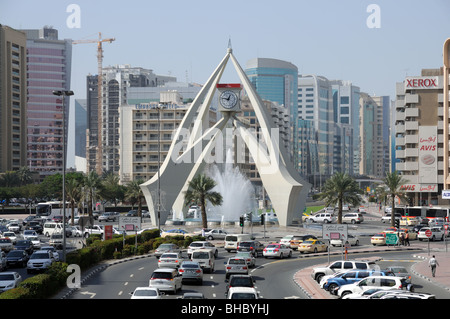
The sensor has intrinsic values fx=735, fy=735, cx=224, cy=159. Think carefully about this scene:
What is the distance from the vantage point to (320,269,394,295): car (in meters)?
33.6

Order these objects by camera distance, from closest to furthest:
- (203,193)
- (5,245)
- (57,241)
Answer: (5,245)
(57,241)
(203,193)

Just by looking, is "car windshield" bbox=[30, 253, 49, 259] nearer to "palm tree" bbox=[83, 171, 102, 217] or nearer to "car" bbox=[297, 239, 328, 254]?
"car" bbox=[297, 239, 328, 254]

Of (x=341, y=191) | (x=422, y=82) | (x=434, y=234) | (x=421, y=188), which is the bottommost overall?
(x=434, y=234)

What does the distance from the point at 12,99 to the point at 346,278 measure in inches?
5975

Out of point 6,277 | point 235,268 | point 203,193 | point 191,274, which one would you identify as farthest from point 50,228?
point 6,277

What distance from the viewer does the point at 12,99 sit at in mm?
173750

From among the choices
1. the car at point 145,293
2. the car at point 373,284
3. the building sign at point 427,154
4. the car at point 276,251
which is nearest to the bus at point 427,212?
the building sign at point 427,154

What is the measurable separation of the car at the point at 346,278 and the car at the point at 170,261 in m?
10.1

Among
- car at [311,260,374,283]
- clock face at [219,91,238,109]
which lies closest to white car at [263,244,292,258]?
car at [311,260,374,283]

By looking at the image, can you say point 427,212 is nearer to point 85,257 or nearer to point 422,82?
point 422,82

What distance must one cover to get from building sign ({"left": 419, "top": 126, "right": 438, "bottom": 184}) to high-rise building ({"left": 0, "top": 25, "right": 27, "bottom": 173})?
97146 mm

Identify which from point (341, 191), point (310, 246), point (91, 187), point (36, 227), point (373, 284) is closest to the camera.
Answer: point (373, 284)

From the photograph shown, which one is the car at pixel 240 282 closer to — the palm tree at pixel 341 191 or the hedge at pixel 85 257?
the hedge at pixel 85 257

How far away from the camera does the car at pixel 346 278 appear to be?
33625 mm
